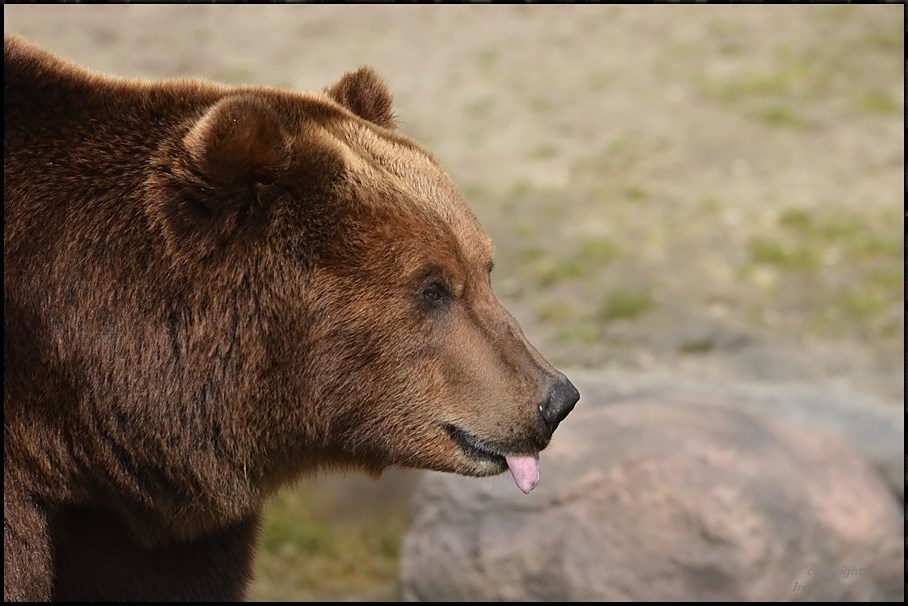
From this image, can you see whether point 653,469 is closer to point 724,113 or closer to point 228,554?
point 228,554

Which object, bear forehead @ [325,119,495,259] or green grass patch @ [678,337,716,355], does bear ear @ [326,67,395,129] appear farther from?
green grass patch @ [678,337,716,355]

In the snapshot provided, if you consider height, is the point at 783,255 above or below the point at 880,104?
below

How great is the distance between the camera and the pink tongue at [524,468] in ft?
14.4

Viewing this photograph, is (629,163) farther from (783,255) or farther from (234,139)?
(234,139)

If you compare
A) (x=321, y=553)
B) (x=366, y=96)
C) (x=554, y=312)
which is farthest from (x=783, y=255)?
(x=366, y=96)

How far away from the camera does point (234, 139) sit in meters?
3.97

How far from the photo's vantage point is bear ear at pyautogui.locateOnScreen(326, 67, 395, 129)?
4.98 meters

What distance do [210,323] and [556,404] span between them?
120 centimetres

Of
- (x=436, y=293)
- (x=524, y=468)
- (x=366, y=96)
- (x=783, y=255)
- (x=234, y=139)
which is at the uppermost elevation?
(x=234, y=139)

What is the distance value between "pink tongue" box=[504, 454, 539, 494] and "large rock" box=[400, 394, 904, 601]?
232 centimetres

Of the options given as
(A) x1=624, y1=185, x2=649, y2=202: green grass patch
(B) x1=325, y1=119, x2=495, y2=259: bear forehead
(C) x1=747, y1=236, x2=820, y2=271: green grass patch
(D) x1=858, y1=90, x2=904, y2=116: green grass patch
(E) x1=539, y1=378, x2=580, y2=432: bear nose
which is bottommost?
(C) x1=747, y1=236, x2=820, y2=271: green grass patch

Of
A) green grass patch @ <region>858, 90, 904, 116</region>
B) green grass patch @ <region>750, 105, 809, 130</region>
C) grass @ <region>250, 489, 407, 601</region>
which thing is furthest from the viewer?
green grass patch @ <region>858, 90, 904, 116</region>

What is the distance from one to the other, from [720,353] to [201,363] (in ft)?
20.8

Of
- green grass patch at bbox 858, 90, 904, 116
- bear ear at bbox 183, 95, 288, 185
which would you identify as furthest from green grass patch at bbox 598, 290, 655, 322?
bear ear at bbox 183, 95, 288, 185
